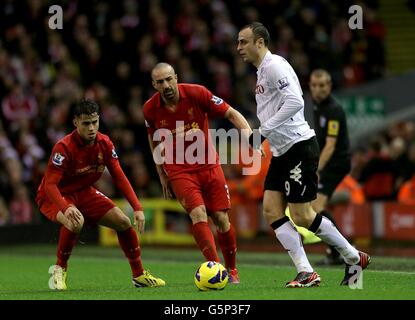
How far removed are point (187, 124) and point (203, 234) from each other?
106 centimetres

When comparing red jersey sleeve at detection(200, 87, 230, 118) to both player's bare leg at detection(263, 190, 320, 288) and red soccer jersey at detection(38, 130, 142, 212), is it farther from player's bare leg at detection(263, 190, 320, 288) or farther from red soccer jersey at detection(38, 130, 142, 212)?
player's bare leg at detection(263, 190, 320, 288)

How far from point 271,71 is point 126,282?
2.81 meters

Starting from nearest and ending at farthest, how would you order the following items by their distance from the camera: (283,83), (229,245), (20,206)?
(283,83) → (229,245) → (20,206)

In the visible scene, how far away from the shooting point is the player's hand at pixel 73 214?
30.1 feet

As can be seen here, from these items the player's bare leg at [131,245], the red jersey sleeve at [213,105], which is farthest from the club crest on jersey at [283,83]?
the player's bare leg at [131,245]

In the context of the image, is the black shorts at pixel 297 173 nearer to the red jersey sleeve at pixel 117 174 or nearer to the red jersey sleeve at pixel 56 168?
the red jersey sleeve at pixel 117 174

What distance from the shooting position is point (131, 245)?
9812 mm

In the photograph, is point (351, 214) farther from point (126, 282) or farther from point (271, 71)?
point (271, 71)

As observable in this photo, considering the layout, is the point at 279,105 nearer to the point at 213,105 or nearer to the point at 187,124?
the point at 213,105

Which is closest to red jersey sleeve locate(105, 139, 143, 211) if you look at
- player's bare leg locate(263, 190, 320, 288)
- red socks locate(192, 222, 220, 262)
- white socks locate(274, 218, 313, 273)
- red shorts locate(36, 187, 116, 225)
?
red shorts locate(36, 187, 116, 225)

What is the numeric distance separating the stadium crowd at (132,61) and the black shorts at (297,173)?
7.95 meters

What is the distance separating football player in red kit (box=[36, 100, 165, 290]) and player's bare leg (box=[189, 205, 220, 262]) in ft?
1.68

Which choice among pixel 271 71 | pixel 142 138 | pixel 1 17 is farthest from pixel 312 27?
pixel 271 71

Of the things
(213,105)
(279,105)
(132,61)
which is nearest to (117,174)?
(213,105)
